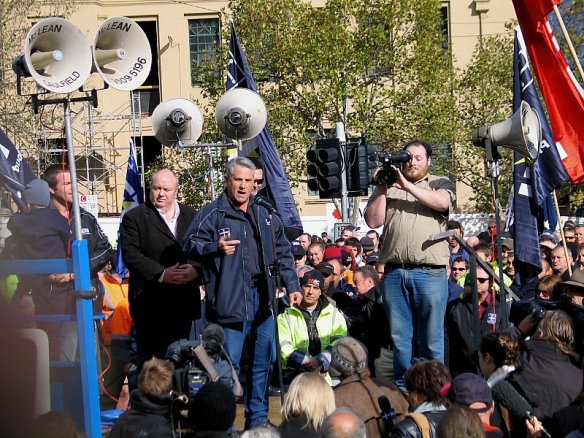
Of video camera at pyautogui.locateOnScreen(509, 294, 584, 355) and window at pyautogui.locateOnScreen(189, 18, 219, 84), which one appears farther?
window at pyautogui.locateOnScreen(189, 18, 219, 84)

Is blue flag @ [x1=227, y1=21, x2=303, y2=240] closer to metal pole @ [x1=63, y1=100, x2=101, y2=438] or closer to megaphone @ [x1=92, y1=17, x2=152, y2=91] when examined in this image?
megaphone @ [x1=92, y1=17, x2=152, y2=91]

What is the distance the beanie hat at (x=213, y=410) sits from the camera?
4500mm

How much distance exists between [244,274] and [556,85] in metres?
4.32

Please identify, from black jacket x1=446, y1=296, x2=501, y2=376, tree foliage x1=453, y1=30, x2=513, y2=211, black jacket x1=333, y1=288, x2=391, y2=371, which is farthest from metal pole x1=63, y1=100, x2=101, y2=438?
tree foliage x1=453, y1=30, x2=513, y2=211

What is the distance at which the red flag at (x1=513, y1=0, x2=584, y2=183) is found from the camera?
9336mm

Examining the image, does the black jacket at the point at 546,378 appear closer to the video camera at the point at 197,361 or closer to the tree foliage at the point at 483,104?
the video camera at the point at 197,361

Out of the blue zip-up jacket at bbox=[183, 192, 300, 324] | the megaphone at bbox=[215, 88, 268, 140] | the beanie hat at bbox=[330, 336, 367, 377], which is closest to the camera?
the beanie hat at bbox=[330, 336, 367, 377]

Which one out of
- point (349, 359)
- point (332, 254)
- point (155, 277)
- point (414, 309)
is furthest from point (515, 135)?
point (332, 254)

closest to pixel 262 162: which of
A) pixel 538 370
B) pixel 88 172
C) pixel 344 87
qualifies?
pixel 538 370

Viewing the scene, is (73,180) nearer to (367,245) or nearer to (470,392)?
(470,392)

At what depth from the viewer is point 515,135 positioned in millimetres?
7148

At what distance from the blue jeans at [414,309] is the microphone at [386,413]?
1.47m

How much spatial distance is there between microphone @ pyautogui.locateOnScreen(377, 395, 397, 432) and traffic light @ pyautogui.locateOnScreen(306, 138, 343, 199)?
391 inches

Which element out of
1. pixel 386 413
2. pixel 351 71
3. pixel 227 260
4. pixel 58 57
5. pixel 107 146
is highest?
pixel 351 71
